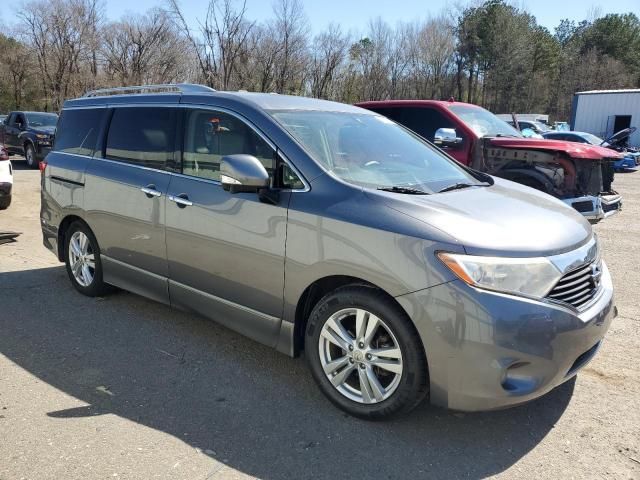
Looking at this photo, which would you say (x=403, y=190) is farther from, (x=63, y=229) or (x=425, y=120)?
(x=425, y=120)

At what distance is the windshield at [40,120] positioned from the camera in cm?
1677

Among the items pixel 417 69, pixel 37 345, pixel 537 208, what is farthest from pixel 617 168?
pixel 417 69

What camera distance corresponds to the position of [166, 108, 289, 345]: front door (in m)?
3.33

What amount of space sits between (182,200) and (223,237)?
507mm

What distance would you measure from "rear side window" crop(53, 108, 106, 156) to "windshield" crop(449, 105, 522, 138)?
16.9 feet

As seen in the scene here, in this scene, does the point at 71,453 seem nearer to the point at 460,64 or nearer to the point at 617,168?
the point at 617,168

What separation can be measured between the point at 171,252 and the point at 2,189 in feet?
19.8

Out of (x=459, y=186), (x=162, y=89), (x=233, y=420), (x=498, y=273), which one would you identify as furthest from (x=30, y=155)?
(x=498, y=273)

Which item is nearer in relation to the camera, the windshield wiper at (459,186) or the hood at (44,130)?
the windshield wiper at (459,186)

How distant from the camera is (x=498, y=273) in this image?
8.48 ft

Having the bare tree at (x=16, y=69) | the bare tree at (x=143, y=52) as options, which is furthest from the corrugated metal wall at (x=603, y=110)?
the bare tree at (x=16, y=69)

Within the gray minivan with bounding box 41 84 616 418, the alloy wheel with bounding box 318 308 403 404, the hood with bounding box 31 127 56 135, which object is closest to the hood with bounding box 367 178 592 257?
the gray minivan with bounding box 41 84 616 418

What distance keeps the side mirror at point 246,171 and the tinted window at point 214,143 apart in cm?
17

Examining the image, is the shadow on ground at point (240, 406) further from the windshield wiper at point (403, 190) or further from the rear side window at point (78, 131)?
the rear side window at point (78, 131)
